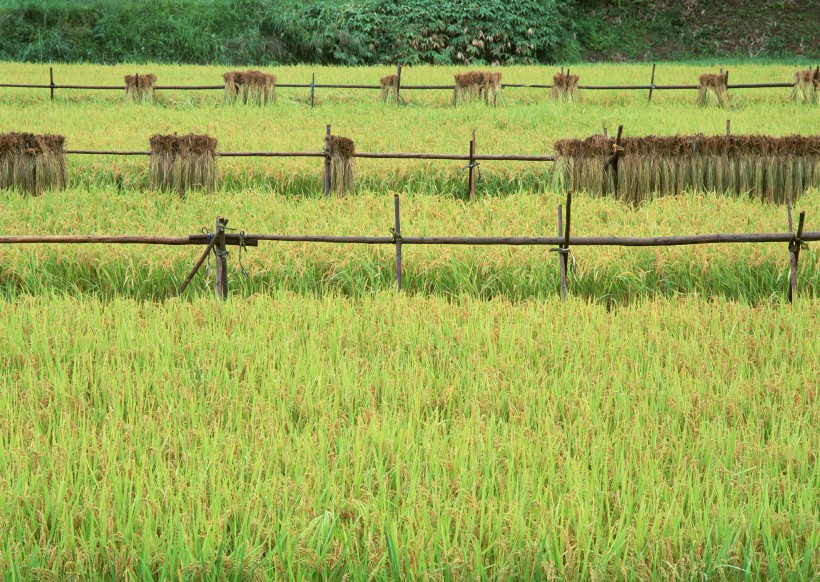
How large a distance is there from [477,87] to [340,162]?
627cm

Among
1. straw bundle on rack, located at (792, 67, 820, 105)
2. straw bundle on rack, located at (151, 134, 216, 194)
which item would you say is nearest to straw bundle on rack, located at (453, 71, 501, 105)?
straw bundle on rack, located at (792, 67, 820, 105)

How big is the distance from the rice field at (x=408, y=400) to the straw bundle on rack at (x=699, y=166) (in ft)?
1.09

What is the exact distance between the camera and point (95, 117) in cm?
1279

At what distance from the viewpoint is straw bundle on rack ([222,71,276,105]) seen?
47.3ft

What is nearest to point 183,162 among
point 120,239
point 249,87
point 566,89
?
point 120,239

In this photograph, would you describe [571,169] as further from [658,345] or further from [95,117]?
[95,117]

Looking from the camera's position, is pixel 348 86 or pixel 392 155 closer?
pixel 392 155

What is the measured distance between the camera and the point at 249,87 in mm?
14531

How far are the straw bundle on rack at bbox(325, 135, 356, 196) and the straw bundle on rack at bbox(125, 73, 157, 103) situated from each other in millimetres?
6599

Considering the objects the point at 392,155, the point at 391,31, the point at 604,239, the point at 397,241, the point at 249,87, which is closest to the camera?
the point at 604,239

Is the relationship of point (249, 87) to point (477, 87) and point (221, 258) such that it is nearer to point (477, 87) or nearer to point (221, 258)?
point (477, 87)

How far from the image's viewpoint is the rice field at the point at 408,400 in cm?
280

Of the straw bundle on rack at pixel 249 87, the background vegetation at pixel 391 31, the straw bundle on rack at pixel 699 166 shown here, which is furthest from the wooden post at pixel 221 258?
the background vegetation at pixel 391 31

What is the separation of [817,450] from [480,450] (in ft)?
3.93
